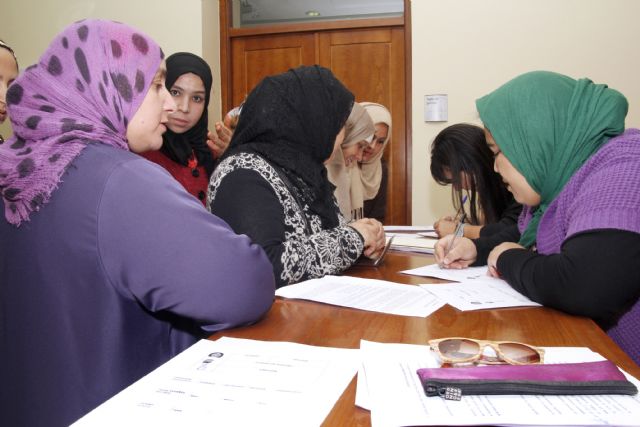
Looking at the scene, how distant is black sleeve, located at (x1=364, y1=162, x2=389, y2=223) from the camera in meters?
3.33

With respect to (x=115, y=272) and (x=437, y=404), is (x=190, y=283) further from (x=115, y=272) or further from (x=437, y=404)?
(x=437, y=404)

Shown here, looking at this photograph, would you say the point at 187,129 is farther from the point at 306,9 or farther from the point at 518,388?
the point at 518,388

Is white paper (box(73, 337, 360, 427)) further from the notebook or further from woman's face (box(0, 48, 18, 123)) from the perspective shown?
woman's face (box(0, 48, 18, 123))

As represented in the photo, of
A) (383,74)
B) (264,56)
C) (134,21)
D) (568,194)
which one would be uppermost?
(134,21)

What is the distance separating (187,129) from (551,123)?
166cm

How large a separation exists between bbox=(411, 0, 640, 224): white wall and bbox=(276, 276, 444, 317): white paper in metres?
2.34

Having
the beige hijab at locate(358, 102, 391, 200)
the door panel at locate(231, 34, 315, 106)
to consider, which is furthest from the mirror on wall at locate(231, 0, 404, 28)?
the beige hijab at locate(358, 102, 391, 200)

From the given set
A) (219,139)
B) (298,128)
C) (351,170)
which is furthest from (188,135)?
(298,128)

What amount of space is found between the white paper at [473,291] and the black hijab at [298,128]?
1.18 feet

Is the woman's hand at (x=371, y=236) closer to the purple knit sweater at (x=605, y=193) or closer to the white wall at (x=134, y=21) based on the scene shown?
the purple knit sweater at (x=605, y=193)

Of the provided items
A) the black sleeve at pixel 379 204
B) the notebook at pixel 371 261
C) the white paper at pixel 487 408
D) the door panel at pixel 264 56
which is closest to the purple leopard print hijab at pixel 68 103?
the white paper at pixel 487 408

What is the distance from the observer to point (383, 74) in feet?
12.1

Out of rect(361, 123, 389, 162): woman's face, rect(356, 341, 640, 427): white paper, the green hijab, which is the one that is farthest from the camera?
rect(361, 123, 389, 162): woman's face

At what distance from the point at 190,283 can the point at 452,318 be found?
456 mm
